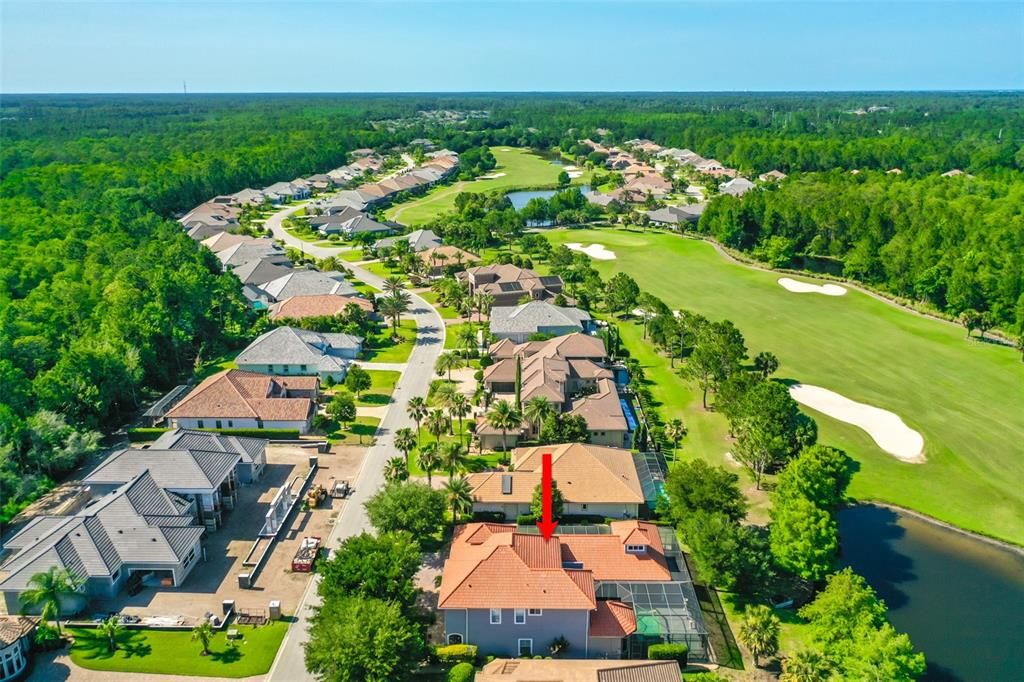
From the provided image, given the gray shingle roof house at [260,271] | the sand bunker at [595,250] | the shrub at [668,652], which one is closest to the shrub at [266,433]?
the shrub at [668,652]

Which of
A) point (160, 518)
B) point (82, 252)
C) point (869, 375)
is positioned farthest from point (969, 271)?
point (82, 252)

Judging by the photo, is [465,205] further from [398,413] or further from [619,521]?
[619,521]

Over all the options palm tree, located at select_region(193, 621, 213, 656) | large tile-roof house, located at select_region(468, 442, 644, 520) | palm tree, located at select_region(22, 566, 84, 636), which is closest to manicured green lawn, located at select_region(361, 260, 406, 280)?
large tile-roof house, located at select_region(468, 442, 644, 520)

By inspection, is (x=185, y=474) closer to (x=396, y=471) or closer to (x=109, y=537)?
(x=109, y=537)

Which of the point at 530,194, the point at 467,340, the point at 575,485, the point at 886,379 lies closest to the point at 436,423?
the point at 575,485

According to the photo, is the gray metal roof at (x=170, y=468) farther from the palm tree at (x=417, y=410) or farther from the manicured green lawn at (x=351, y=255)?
the manicured green lawn at (x=351, y=255)

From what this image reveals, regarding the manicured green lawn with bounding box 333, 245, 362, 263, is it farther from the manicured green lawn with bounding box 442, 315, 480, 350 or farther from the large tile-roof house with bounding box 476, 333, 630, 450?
the large tile-roof house with bounding box 476, 333, 630, 450
